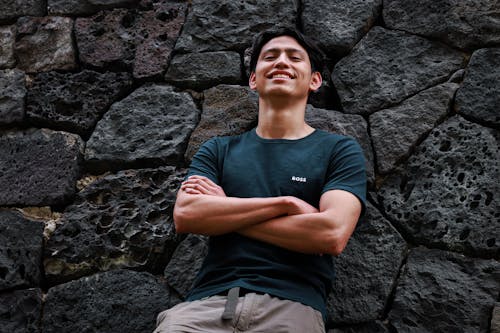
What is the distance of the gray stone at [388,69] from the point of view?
2.73 meters

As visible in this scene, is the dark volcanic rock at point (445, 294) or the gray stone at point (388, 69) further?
the gray stone at point (388, 69)

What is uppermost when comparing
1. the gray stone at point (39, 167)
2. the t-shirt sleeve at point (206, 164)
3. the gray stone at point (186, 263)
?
the t-shirt sleeve at point (206, 164)

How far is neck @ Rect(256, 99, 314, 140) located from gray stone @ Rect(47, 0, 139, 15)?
47.7 inches

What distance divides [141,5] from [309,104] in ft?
3.64

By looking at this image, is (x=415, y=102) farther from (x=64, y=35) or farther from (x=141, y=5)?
(x=64, y=35)

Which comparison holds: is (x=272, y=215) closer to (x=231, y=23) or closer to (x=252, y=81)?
(x=252, y=81)

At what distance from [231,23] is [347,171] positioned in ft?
3.94

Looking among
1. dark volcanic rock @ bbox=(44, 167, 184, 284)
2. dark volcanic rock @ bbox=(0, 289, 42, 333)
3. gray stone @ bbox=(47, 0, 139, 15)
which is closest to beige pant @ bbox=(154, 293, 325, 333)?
dark volcanic rock @ bbox=(44, 167, 184, 284)

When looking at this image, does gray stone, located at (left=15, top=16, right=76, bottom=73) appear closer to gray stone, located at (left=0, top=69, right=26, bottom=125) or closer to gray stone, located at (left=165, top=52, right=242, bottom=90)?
gray stone, located at (left=0, top=69, right=26, bottom=125)

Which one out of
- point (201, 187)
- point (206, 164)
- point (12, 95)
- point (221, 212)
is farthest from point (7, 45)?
point (221, 212)

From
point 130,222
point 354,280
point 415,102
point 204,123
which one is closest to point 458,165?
point 415,102

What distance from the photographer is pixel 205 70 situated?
2947mm

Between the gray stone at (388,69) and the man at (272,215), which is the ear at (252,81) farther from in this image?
the gray stone at (388,69)

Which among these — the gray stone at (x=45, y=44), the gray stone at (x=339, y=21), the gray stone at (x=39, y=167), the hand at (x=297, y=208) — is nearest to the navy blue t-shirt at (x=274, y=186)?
the hand at (x=297, y=208)
